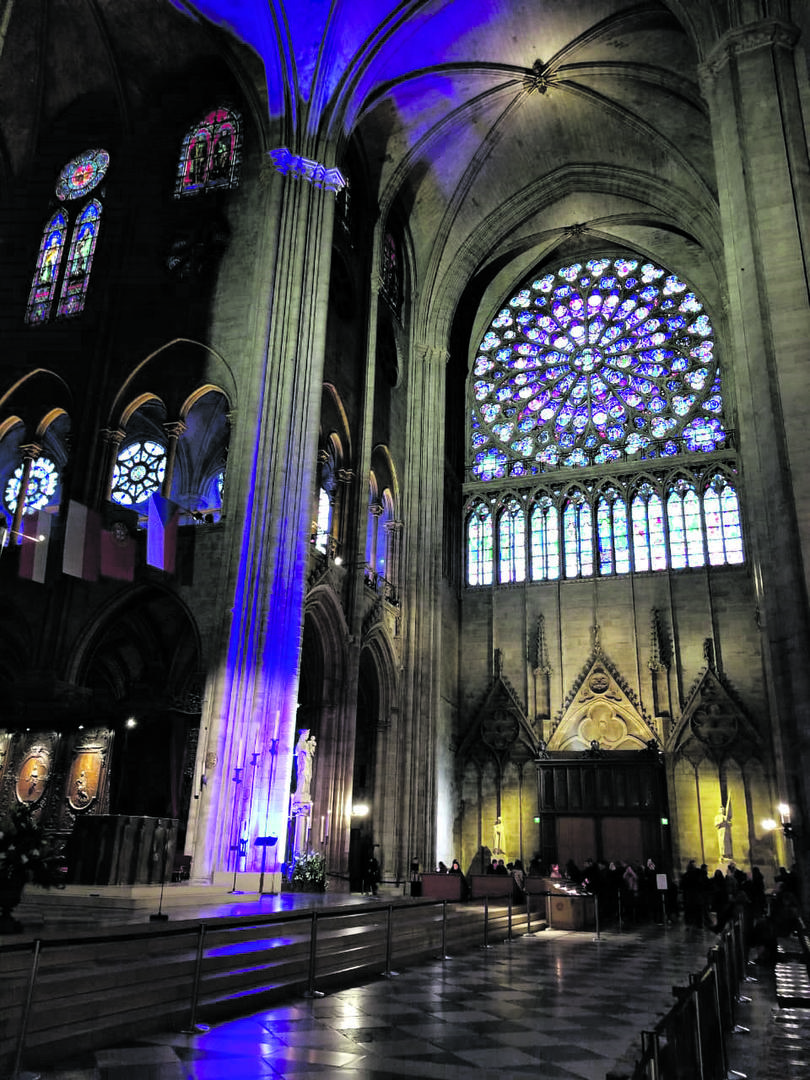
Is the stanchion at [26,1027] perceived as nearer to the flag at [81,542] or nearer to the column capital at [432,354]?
the flag at [81,542]

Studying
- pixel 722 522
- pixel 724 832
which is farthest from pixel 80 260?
pixel 724 832

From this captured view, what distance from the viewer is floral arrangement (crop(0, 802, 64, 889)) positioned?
726 centimetres

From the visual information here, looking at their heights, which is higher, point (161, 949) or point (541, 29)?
point (541, 29)

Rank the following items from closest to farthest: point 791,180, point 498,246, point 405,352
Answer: point 791,180, point 405,352, point 498,246

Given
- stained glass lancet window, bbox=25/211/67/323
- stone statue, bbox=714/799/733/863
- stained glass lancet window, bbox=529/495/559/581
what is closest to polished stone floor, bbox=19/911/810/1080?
stone statue, bbox=714/799/733/863

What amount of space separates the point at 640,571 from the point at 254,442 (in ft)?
42.9

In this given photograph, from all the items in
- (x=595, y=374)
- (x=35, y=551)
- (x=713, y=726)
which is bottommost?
(x=713, y=726)

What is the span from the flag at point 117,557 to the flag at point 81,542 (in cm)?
15

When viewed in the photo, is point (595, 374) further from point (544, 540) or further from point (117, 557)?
point (117, 557)

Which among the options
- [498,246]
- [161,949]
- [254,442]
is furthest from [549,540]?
[161,949]

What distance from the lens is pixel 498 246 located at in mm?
28750

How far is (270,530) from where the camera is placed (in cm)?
1670

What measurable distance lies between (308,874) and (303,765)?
2169 mm

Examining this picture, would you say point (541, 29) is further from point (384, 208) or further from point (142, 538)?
point (142, 538)
